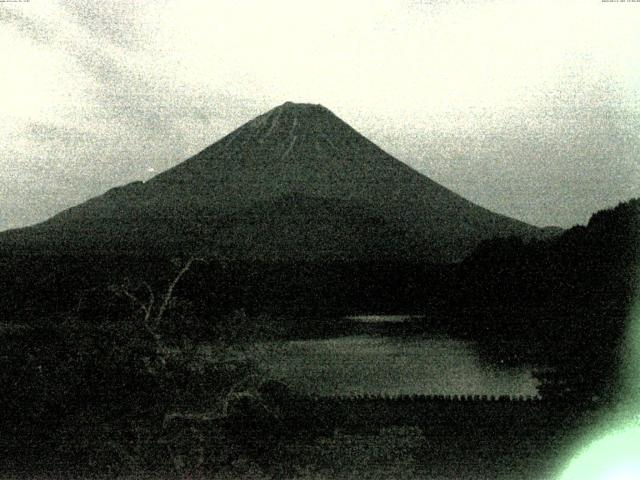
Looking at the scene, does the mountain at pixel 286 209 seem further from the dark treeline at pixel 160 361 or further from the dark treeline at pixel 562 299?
the dark treeline at pixel 160 361

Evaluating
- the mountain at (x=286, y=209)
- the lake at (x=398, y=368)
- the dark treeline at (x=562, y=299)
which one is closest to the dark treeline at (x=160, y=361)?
the dark treeline at (x=562, y=299)

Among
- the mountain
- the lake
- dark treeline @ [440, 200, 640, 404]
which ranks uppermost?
the mountain

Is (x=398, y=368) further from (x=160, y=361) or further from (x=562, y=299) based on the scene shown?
(x=160, y=361)

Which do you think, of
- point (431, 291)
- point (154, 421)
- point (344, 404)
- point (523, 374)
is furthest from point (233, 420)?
point (431, 291)

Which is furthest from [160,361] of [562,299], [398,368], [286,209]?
[286,209]

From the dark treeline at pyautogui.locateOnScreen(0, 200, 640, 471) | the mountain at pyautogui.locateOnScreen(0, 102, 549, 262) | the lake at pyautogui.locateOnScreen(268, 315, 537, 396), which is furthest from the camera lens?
the mountain at pyautogui.locateOnScreen(0, 102, 549, 262)

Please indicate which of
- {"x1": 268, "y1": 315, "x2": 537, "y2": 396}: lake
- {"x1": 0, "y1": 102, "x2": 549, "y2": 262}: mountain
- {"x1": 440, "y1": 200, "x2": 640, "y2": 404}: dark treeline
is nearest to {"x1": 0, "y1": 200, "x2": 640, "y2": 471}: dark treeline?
{"x1": 440, "y1": 200, "x2": 640, "y2": 404}: dark treeline

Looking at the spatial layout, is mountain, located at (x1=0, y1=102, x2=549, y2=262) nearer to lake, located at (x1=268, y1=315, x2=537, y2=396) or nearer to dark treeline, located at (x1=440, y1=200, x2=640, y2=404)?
lake, located at (x1=268, y1=315, x2=537, y2=396)

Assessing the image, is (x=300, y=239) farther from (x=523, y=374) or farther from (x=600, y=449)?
(x=600, y=449)
